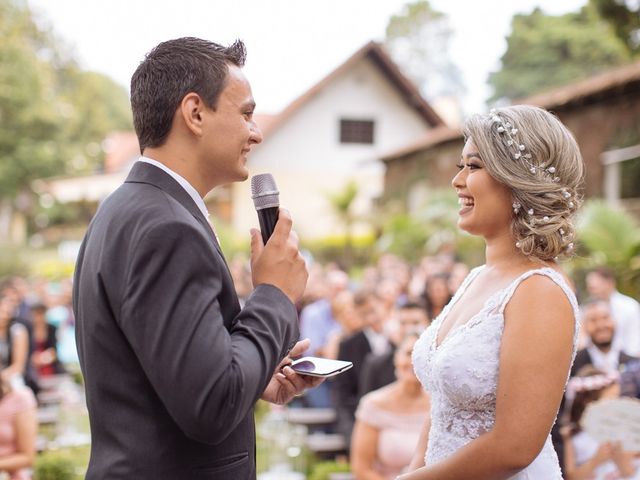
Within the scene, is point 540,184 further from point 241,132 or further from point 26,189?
point 26,189

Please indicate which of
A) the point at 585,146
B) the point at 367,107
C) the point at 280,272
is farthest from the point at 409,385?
the point at 367,107

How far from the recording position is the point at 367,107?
31.1 meters

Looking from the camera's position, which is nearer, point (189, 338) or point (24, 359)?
point (189, 338)

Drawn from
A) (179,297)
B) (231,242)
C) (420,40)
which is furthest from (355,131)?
(420,40)

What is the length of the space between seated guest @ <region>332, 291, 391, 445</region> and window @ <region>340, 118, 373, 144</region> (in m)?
23.4

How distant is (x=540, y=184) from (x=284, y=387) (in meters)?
0.91

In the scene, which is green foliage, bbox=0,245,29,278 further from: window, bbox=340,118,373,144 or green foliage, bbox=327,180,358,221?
window, bbox=340,118,373,144

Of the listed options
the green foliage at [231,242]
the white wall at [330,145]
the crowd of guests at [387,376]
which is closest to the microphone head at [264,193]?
the crowd of guests at [387,376]

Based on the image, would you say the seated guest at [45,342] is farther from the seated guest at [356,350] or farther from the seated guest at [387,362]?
the seated guest at [387,362]

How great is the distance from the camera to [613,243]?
34.9 feet

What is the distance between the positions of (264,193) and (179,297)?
42 cm

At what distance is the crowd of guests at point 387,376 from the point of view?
16.6 feet

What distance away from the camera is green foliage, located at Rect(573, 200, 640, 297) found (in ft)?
33.4

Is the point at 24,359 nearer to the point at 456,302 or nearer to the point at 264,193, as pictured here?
the point at 456,302
